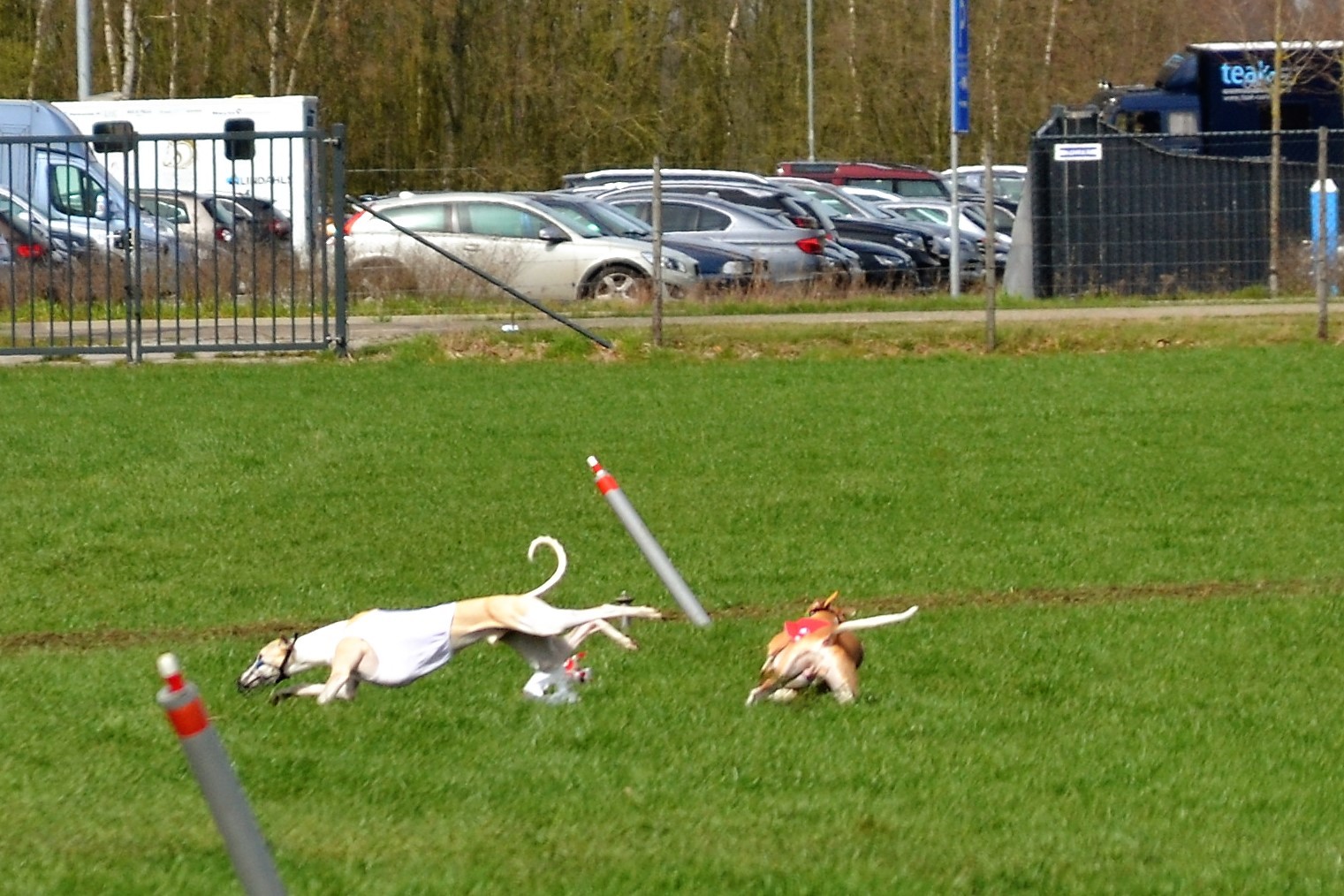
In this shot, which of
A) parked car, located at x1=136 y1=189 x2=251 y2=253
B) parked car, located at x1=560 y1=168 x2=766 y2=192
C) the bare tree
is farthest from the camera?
the bare tree

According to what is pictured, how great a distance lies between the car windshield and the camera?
23062mm

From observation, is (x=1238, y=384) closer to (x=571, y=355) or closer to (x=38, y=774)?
(x=571, y=355)

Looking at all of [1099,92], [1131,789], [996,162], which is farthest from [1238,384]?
[996,162]

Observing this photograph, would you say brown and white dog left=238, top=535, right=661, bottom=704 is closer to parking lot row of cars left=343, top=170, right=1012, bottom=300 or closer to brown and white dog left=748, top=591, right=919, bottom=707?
brown and white dog left=748, top=591, right=919, bottom=707

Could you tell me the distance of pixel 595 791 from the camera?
18.6 ft

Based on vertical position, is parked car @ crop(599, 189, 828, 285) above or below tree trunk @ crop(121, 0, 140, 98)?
below

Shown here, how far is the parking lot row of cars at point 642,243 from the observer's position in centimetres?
2192

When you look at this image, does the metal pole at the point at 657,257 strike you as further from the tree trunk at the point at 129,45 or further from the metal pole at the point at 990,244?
the tree trunk at the point at 129,45

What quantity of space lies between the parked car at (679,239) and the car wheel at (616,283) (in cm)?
71

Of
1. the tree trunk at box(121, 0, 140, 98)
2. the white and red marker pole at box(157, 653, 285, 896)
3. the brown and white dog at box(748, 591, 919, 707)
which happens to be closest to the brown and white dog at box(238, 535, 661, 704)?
the brown and white dog at box(748, 591, 919, 707)

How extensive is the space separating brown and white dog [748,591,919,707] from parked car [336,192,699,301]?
14921mm

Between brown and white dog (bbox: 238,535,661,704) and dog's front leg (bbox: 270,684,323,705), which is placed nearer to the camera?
brown and white dog (bbox: 238,535,661,704)

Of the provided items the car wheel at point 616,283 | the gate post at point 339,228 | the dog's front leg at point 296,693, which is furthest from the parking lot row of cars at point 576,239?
the dog's front leg at point 296,693

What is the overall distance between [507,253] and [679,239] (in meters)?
2.91
